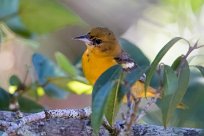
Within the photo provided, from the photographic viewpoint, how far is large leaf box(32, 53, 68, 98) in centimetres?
182

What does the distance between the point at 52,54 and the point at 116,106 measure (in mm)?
2304

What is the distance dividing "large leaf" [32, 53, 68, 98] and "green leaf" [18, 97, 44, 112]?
0.16 metres

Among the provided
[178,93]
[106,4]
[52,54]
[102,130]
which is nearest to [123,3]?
[106,4]

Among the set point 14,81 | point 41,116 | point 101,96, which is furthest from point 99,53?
point 101,96

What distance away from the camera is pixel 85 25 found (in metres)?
1.90

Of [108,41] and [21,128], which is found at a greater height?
[108,41]

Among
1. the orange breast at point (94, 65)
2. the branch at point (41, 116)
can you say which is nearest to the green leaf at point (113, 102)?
the branch at point (41, 116)

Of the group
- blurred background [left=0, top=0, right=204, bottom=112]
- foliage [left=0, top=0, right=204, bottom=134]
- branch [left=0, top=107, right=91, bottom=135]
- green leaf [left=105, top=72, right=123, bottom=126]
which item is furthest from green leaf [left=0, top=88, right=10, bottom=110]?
green leaf [left=105, top=72, right=123, bottom=126]

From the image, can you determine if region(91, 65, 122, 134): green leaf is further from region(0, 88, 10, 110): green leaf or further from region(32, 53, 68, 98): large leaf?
region(32, 53, 68, 98): large leaf

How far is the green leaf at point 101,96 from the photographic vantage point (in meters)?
0.94

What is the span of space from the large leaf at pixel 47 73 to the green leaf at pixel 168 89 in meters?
0.73

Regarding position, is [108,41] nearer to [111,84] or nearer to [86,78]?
[86,78]

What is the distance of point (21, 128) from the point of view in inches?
45.1

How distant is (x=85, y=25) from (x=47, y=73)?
0.18m
